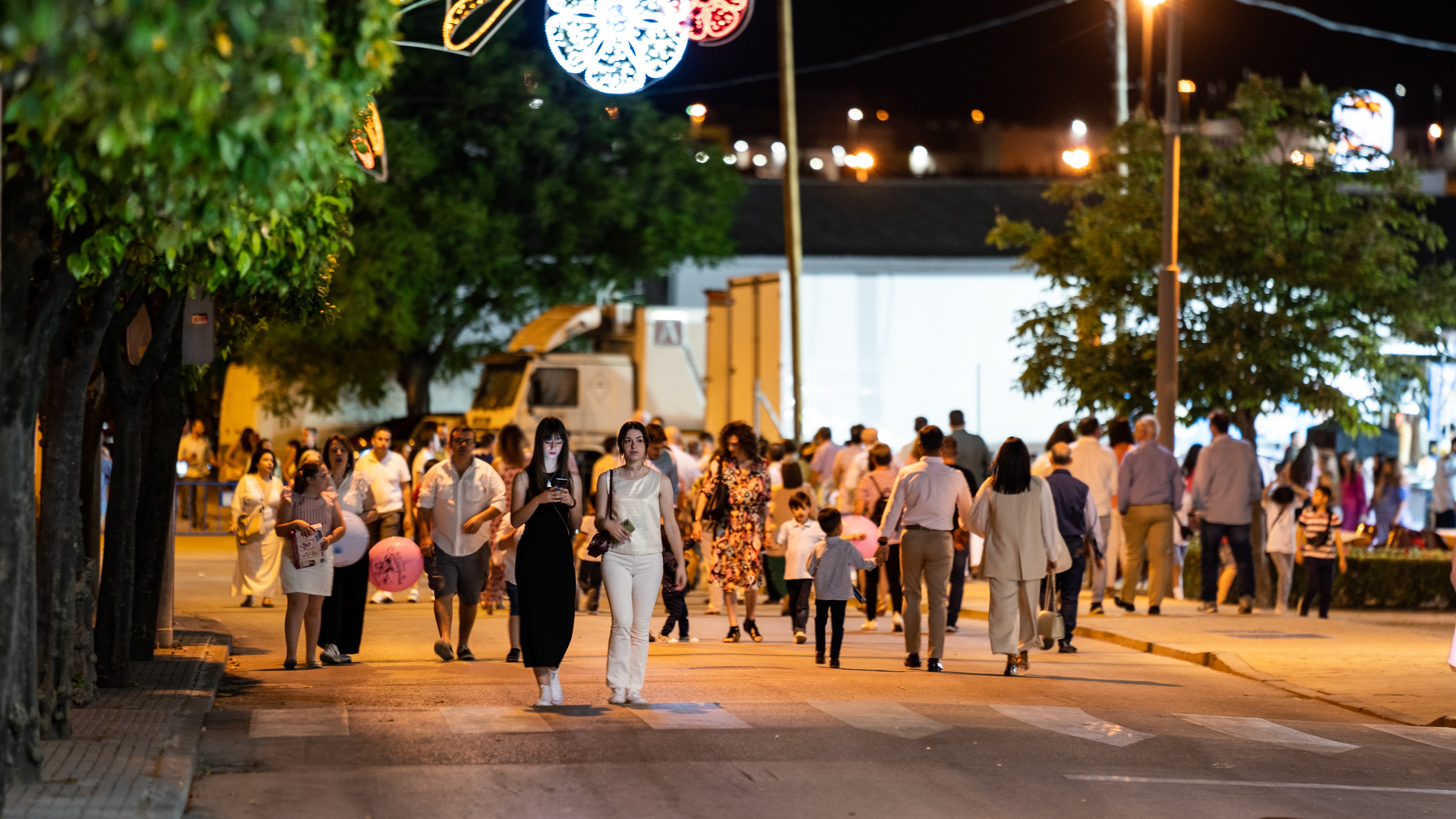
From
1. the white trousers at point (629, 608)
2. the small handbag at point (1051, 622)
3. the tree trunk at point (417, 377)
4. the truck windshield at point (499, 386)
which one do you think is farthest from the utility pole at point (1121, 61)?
the white trousers at point (629, 608)

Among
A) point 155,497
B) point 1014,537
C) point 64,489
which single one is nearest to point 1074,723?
point 1014,537

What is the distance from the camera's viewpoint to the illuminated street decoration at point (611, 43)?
12.9 meters

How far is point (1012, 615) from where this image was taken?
13.1m

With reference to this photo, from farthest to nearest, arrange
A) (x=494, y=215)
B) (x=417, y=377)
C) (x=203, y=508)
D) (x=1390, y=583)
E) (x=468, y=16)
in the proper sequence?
(x=417, y=377)
(x=494, y=215)
(x=203, y=508)
(x=1390, y=583)
(x=468, y=16)

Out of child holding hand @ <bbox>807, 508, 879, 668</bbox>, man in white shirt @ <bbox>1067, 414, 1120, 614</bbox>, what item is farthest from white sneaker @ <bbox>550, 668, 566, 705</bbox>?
man in white shirt @ <bbox>1067, 414, 1120, 614</bbox>

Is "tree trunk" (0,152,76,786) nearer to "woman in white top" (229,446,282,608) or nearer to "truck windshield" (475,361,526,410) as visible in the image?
"woman in white top" (229,446,282,608)

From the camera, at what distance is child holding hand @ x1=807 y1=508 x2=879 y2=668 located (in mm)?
13438

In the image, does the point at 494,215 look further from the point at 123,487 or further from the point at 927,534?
the point at 123,487

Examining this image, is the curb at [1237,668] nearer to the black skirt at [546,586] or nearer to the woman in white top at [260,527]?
the black skirt at [546,586]

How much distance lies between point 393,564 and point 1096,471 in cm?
738

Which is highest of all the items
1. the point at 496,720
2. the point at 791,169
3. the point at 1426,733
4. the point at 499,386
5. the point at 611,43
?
the point at 791,169

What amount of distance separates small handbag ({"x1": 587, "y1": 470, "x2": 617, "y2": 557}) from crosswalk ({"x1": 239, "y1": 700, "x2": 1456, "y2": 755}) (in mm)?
958

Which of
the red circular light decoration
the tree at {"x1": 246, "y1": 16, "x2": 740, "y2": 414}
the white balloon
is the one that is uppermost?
the tree at {"x1": 246, "y1": 16, "x2": 740, "y2": 414}

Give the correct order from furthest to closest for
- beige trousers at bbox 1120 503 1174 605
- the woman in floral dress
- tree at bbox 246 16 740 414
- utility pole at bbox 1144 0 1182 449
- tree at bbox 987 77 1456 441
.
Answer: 1. tree at bbox 246 16 740 414
2. tree at bbox 987 77 1456 441
3. utility pole at bbox 1144 0 1182 449
4. beige trousers at bbox 1120 503 1174 605
5. the woman in floral dress
